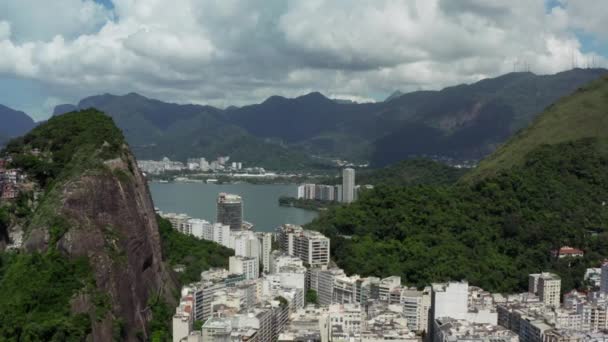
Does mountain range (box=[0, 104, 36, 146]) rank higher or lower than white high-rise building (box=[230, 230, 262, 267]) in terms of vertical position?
higher

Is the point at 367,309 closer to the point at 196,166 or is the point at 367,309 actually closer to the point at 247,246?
the point at 247,246

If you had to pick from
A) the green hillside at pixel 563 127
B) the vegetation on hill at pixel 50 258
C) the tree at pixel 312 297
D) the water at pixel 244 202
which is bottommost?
the water at pixel 244 202

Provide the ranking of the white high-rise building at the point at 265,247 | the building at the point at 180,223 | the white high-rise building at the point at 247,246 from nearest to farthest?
the white high-rise building at the point at 247,246 < the white high-rise building at the point at 265,247 < the building at the point at 180,223

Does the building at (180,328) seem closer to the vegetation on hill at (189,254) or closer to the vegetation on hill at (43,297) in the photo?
the vegetation on hill at (189,254)

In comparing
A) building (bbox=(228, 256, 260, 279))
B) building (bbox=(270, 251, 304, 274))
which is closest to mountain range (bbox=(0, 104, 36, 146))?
building (bbox=(270, 251, 304, 274))

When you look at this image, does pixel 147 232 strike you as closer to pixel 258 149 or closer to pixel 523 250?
pixel 523 250

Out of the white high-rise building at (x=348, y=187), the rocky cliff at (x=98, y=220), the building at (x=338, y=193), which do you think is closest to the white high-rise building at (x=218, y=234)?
the rocky cliff at (x=98, y=220)

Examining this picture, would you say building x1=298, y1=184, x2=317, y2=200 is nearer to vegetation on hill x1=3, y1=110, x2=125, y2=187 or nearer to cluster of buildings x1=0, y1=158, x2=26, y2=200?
vegetation on hill x1=3, y1=110, x2=125, y2=187
